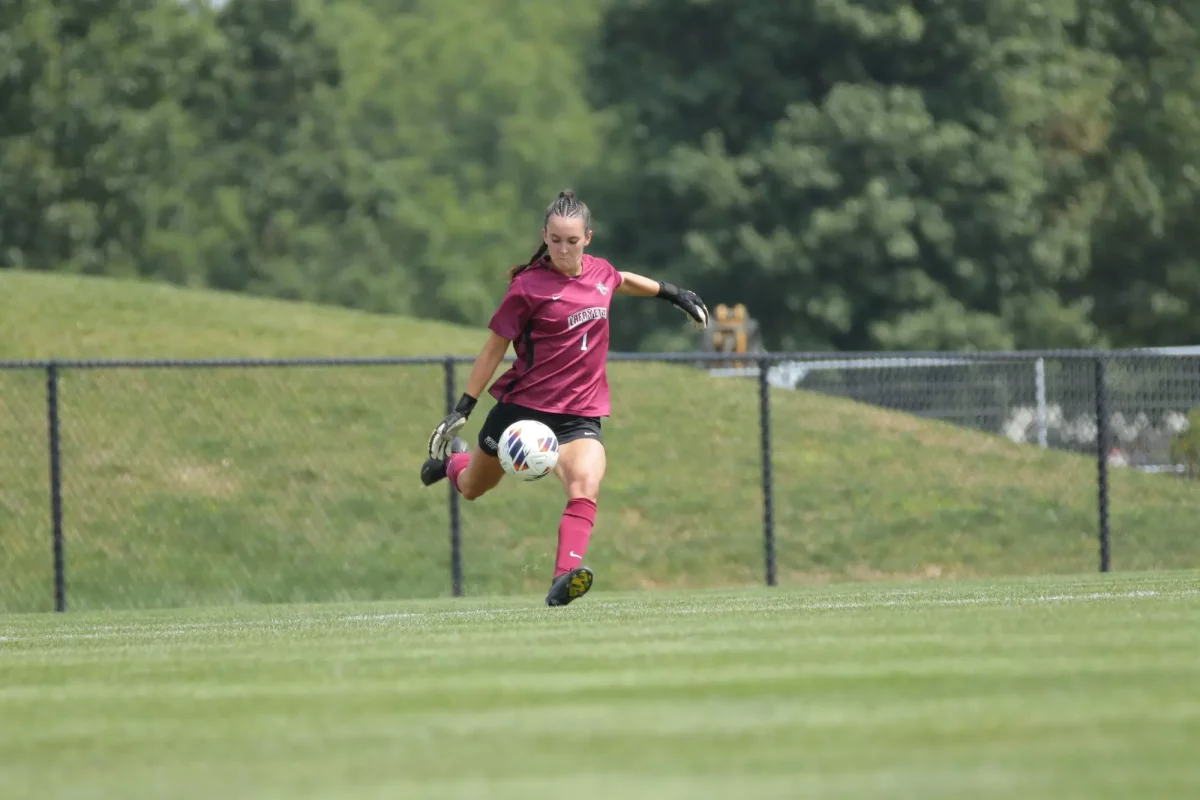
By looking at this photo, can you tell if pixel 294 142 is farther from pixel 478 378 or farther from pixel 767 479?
pixel 478 378

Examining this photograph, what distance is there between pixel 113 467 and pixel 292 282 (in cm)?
3058

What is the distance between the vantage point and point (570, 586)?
10.1m

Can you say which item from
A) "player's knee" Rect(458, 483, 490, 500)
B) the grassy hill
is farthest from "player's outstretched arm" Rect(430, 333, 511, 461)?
the grassy hill

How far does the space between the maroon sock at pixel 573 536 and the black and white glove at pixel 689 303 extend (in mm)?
1322

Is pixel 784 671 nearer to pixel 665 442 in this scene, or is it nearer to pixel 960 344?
pixel 665 442

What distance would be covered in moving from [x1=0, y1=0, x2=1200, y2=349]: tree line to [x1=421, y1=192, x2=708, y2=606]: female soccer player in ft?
99.0

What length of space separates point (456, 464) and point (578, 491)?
4.28 ft

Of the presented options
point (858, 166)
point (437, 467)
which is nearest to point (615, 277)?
point (437, 467)

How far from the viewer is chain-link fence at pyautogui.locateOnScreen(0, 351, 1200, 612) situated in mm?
18609

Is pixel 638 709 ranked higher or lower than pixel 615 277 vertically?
lower

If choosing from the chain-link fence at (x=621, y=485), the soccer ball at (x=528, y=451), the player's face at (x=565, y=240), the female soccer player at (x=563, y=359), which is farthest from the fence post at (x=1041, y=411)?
the soccer ball at (x=528, y=451)

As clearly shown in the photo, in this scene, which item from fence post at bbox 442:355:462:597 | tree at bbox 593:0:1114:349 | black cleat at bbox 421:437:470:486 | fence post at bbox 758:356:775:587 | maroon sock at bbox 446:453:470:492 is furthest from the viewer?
tree at bbox 593:0:1114:349

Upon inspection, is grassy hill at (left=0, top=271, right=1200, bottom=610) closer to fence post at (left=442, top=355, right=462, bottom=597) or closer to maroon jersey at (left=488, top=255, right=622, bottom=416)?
fence post at (left=442, top=355, right=462, bottom=597)

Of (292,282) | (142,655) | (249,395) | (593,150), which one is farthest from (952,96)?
(142,655)
